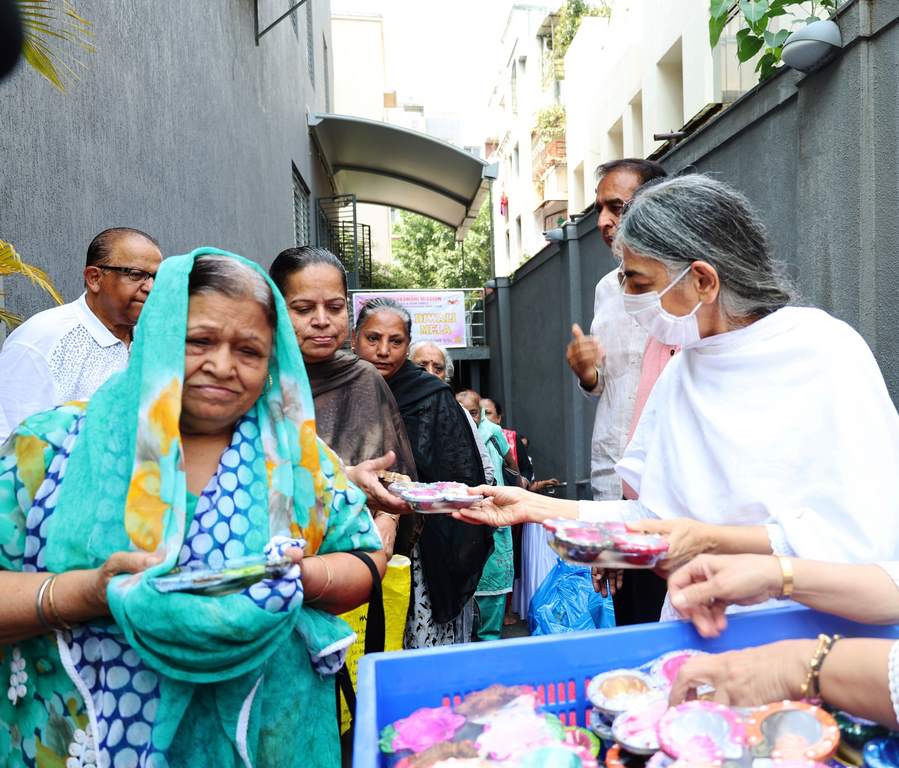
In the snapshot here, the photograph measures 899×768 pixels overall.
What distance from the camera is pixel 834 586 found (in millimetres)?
1362

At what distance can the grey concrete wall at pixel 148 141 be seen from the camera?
327 centimetres

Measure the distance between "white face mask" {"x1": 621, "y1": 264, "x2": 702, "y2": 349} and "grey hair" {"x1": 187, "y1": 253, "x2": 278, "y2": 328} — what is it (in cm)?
98

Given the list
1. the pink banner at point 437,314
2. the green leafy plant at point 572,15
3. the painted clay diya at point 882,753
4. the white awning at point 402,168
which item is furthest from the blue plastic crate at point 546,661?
the green leafy plant at point 572,15

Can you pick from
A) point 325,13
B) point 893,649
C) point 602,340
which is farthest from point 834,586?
point 325,13

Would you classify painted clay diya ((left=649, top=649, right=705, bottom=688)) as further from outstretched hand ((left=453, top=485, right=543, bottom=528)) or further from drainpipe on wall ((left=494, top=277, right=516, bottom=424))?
drainpipe on wall ((left=494, top=277, right=516, bottom=424))

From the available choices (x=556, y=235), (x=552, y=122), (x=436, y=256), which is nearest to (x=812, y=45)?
(x=556, y=235)

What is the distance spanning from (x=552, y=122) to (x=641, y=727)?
2031 cm

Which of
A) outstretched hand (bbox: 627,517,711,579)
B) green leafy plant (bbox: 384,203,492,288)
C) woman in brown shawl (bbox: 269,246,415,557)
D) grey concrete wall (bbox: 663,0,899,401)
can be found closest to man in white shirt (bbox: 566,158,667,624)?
grey concrete wall (bbox: 663,0,899,401)

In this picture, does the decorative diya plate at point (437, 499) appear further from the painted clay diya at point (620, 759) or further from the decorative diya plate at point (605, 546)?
the painted clay diya at point (620, 759)

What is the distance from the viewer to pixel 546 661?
1.36 metres

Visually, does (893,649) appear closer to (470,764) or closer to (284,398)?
(470,764)

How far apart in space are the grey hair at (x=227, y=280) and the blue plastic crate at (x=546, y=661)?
0.75m

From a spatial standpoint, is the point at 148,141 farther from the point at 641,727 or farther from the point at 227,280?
the point at 641,727

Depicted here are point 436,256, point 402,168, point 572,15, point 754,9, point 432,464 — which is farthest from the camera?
point 436,256
